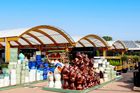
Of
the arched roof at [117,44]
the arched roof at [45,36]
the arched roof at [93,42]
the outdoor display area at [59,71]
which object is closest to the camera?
the outdoor display area at [59,71]

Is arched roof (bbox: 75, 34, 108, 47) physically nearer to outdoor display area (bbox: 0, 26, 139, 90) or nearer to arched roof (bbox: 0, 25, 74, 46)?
arched roof (bbox: 0, 25, 74, 46)

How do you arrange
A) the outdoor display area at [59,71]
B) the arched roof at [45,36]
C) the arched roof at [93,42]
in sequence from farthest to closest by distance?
the arched roof at [93,42] < the arched roof at [45,36] < the outdoor display area at [59,71]

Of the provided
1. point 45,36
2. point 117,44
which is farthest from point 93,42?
point 45,36

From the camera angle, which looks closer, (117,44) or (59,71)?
(59,71)

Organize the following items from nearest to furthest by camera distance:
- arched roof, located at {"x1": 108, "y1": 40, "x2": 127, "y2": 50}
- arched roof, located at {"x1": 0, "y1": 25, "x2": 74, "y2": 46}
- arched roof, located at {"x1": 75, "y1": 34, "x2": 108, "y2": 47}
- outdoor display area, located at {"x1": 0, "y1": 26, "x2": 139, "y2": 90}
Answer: outdoor display area, located at {"x1": 0, "y1": 26, "x2": 139, "y2": 90}, arched roof, located at {"x1": 0, "y1": 25, "x2": 74, "y2": 46}, arched roof, located at {"x1": 75, "y1": 34, "x2": 108, "y2": 47}, arched roof, located at {"x1": 108, "y1": 40, "x2": 127, "y2": 50}

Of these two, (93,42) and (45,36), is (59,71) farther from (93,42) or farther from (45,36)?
(93,42)

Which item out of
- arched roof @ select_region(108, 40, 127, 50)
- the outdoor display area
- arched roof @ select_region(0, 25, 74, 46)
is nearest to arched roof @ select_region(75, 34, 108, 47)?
Result: arched roof @ select_region(108, 40, 127, 50)

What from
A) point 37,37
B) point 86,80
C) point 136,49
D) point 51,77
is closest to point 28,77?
point 51,77

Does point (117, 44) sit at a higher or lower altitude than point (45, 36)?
lower

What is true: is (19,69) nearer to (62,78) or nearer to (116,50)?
(62,78)

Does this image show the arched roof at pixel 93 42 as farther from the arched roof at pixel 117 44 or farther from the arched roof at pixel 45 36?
the arched roof at pixel 45 36

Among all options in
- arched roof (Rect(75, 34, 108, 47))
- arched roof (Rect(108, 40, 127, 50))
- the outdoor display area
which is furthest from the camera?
arched roof (Rect(108, 40, 127, 50))

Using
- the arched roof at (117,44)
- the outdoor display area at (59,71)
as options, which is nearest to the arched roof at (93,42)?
the arched roof at (117,44)

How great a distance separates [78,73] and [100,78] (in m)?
3.10
